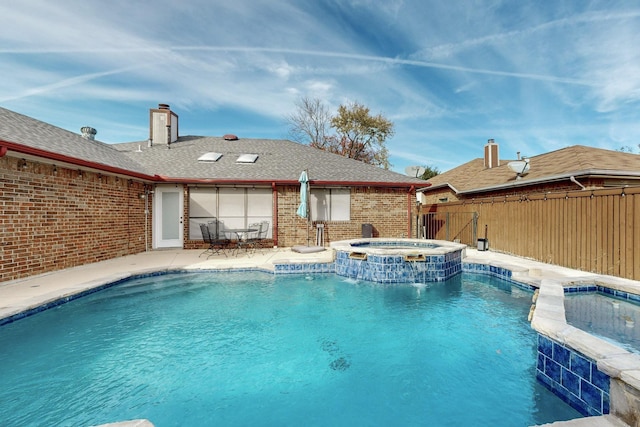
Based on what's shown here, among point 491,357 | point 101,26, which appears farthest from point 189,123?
point 491,357

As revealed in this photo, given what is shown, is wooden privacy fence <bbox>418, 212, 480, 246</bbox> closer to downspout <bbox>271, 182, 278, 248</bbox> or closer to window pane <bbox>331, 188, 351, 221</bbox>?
window pane <bbox>331, 188, 351, 221</bbox>

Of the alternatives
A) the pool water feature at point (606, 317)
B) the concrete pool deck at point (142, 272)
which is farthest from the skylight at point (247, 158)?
the pool water feature at point (606, 317)

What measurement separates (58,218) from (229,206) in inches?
201

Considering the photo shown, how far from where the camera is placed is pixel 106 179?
865cm

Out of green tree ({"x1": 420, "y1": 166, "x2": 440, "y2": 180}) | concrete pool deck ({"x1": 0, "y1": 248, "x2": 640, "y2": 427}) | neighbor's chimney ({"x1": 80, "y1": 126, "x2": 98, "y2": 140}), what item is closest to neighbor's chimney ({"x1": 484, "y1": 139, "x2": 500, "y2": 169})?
concrete pool deck ({"x1": 0, "y1": 248, "x2": 640, "y2": 427})

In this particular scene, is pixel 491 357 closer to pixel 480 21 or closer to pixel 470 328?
pixel 470 328

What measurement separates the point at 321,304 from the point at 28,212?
676 cm

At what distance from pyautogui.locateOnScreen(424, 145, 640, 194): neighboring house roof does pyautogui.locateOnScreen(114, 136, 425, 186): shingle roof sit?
11.4ft

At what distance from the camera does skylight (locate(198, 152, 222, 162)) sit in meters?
12.1

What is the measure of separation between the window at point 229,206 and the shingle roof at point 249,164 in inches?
26.3

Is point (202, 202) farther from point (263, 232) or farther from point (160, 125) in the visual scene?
point (160, 125)

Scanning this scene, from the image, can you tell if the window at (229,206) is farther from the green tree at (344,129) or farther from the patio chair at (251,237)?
the green tree at (344,129)

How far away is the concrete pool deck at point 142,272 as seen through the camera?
4.54m

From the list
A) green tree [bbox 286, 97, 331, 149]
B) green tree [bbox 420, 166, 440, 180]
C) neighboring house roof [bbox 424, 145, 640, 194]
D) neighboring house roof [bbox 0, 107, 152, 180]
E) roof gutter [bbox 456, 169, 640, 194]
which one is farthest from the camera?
green tree [bbox 420, 166, 440, 180]
